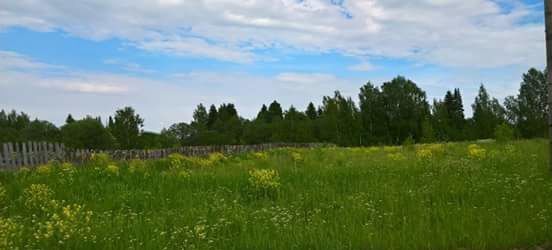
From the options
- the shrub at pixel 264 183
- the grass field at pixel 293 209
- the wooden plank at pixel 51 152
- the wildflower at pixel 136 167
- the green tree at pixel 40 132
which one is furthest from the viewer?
the green tree at pixel 40 132

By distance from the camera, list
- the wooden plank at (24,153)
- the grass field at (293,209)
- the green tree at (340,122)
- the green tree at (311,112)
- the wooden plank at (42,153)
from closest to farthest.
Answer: the grass field at (293,209), the wooden plank at (24,153), the wooden plank at (42,153), the green tree at (340,122), the green tree at (311,112)

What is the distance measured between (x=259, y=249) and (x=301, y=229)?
72 centimetres

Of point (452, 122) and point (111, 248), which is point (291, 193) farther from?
point (452, 122)

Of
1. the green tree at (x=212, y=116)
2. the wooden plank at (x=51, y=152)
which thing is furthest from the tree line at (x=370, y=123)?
the wooden plank at (x=51, y=152)

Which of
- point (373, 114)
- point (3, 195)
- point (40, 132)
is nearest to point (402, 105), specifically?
point (373, 114)

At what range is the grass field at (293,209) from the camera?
5.65 metres

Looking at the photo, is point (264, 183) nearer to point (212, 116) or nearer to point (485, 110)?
point (485, 110)

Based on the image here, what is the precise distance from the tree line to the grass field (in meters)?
60.3

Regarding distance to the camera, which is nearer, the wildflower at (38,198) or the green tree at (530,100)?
the wildflower at (38,198)

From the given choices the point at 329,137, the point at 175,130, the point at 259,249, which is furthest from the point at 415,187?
the point at 175,130

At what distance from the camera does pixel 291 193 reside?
29.7ft

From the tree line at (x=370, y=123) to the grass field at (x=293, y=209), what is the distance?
60.3 meters

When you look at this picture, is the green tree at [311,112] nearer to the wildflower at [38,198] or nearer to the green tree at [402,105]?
the green tree at [402,105]

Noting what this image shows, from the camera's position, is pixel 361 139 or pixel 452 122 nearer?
pixel 361 139
